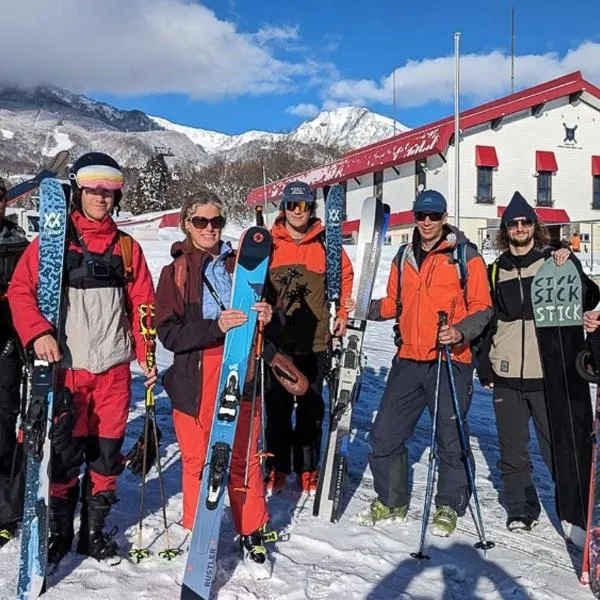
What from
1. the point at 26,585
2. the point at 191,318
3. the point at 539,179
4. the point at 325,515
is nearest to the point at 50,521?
the point at 26,585

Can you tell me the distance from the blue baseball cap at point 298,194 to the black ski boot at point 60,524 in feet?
6.91

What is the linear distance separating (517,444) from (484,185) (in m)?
23.0

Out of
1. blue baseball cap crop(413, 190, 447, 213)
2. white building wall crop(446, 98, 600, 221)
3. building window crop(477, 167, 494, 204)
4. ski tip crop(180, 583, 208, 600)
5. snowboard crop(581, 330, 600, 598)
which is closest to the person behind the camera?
ski tip crop(180, 583, 208, 600)

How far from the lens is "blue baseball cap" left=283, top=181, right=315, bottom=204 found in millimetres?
4074

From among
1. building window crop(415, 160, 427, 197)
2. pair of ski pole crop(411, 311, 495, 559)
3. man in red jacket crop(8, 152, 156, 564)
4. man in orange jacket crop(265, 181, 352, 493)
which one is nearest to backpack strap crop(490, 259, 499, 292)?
pair of ski pole crop(411, 311, 495, 559)

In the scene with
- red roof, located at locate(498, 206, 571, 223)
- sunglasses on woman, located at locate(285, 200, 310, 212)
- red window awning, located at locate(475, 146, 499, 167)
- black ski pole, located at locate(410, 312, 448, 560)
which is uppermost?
red window awning, located at locate(475, 146, 499, 167)

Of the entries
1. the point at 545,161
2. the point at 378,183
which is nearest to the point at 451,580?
the point at 545,161

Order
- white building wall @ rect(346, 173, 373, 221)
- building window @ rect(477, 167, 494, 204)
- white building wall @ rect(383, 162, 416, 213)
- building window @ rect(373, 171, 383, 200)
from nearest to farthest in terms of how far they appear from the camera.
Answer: building window @ rect(477, 167, 494, 204) → white building wall @ rect(383, 162, 416, 213) → building window @ rect(373, 171, 383, 200) → white building wall @ rect(346, 173, 373, 221)

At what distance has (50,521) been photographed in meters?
3.17

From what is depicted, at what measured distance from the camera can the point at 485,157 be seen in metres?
24.9

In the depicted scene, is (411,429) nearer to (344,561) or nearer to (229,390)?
(344,561)

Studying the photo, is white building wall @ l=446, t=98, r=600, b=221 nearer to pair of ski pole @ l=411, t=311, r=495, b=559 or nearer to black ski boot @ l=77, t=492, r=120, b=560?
pair of ski pole @ l=411, t=311, r=495, b=559

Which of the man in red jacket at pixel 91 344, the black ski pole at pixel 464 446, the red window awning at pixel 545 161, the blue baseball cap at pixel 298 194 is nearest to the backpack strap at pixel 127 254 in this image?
the man in red jacket at pixel 91 344

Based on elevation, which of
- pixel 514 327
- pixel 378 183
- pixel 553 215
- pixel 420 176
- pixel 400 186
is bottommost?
pixel 514 327
